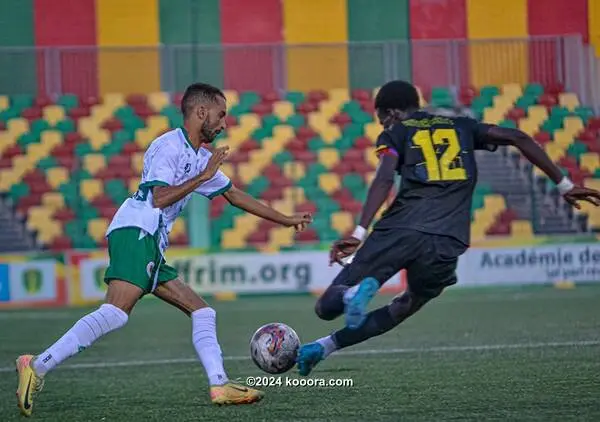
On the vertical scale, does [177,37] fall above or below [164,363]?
above

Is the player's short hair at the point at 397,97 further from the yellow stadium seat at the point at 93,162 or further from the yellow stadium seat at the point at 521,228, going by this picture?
the yellow stadium seat at the point at 93,162

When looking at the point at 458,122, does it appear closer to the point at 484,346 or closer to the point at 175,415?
the point at 175,415

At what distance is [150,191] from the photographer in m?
7.54

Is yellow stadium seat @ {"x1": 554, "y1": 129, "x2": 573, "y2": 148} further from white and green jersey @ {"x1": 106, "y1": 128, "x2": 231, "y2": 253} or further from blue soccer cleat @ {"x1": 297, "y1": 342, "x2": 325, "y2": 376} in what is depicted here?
white and green jersey @ {"x1": 106, "y1": 128, "x2": 231, "y2": 253}

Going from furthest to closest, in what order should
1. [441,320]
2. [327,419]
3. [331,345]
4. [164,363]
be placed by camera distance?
[441,320] → [164,363] → [331,345] → [327,419]

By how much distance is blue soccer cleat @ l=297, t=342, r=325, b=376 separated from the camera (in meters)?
8.07

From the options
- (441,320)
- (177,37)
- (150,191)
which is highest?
(177,37)

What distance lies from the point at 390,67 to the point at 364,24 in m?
1.67

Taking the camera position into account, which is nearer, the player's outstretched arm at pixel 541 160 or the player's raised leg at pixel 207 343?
the player's raised leg at pixel 207 343

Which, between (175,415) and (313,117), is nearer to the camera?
(175,415)

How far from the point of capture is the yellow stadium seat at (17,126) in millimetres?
22438

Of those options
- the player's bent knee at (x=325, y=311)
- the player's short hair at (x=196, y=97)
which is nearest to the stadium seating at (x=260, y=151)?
the player's bent knee at (x=325, y=311)

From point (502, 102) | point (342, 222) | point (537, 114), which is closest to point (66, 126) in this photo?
point (342, 222)

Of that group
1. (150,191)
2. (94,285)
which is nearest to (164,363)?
(150,191)
